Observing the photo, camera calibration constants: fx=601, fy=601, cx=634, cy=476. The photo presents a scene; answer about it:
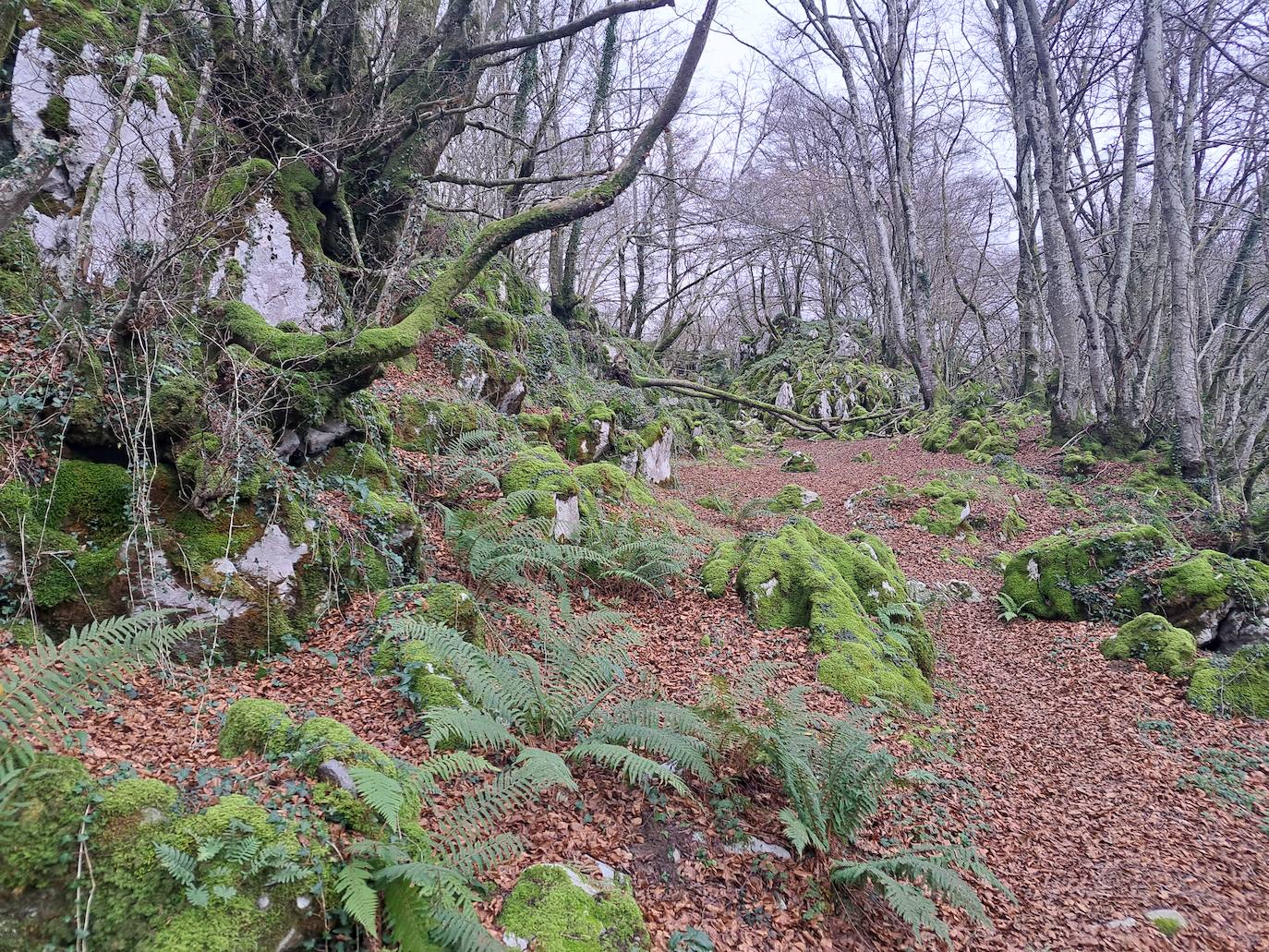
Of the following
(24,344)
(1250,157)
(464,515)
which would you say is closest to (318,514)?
(464,515)

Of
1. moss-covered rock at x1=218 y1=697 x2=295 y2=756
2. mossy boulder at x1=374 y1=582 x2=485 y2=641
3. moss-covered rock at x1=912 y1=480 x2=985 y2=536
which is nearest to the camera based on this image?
moss-covered rock at x1=218 y1=697 x2=295 y2=756

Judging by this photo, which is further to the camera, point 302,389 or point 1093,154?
point 1093,154

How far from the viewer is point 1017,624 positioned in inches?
311

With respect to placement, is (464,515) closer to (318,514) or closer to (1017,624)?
(318,514)

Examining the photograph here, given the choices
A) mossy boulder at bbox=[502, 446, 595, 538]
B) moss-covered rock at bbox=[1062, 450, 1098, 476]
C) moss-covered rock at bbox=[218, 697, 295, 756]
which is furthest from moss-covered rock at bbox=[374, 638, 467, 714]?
moss-covered rock at bbox=[1062, 450, 1098, 476]

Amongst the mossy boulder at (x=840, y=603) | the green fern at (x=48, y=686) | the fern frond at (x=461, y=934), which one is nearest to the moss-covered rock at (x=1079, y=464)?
the mossy boulder at (x=840, y=603)

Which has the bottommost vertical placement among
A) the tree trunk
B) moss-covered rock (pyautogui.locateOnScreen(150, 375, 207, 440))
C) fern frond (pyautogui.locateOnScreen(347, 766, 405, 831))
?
fern frond (pyautogui.locateOnScreen(347, 766, 405, 831))

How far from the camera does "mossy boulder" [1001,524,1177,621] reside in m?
7.63

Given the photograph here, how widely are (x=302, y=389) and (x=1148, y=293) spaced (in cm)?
1686

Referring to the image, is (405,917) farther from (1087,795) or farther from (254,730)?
(1087,795)

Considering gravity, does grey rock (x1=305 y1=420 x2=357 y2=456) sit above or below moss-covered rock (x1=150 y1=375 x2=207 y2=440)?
below

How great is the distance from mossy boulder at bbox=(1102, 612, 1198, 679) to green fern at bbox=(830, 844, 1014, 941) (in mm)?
4384

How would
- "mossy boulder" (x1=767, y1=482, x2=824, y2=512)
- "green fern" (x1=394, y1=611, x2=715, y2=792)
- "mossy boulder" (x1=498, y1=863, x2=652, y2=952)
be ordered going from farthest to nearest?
"mossy boulder" (x1=767, y1=482, x2=824, y2=512) < "green fern" (x1=394, y1=611, x2=715, y2=792) < "mossy boulder" (x1=498, y1=863, x2=652, y2=952)

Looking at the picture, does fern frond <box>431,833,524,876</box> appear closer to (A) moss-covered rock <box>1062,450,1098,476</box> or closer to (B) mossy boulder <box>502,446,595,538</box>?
(B) mossy boulder <box>502,446,595,538</box>
